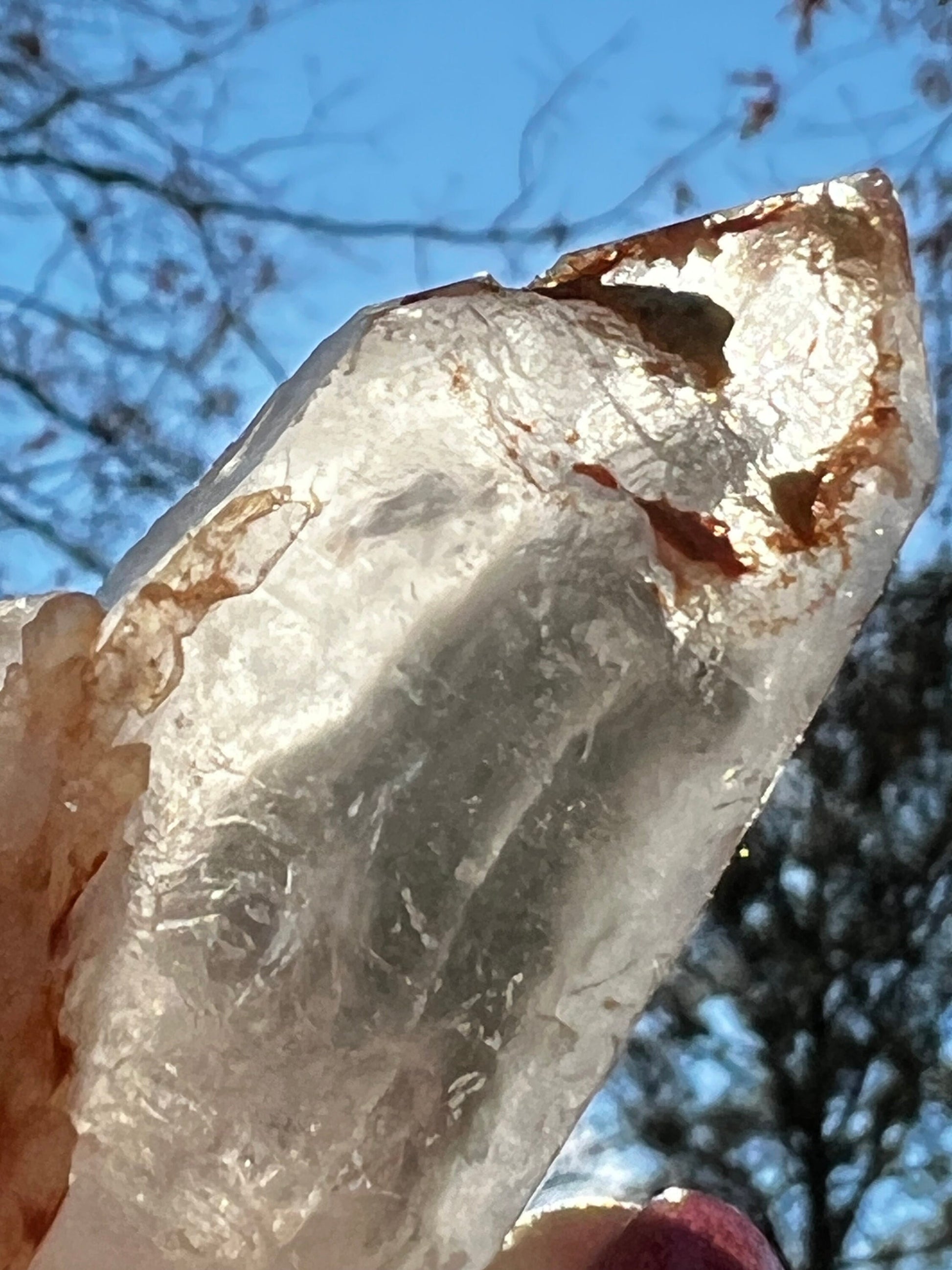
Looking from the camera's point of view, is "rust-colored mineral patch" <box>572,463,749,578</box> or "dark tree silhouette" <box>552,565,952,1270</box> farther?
"dark tree silhouette" <box>552,565,952,1270</box>

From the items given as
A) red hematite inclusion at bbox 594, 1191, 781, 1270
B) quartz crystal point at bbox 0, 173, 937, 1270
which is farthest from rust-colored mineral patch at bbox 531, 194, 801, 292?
red hematite inclusion at bbox 594, 1191, 781, 1270

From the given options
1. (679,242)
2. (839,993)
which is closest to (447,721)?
(679,242)

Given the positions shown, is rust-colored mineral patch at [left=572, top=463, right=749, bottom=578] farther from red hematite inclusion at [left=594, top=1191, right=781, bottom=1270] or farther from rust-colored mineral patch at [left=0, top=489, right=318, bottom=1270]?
red hematite inclusion at [left=594, top=1191, right=781, bottom=1270]

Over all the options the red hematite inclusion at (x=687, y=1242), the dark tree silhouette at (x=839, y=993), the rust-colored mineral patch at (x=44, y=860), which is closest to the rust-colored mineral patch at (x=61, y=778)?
the rust-colored mineral patch at (x=44, y=860)

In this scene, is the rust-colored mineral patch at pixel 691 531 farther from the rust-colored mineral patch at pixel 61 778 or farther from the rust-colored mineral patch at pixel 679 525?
the rust-colored mineral patch at pixel 61 778

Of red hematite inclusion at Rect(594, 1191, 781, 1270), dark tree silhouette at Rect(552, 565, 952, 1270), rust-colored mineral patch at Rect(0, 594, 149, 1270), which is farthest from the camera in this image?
dark tree silhouette at Rect(552, 565, 952, 1270)

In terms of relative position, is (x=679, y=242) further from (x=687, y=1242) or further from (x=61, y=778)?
(x=687, y=1242)
